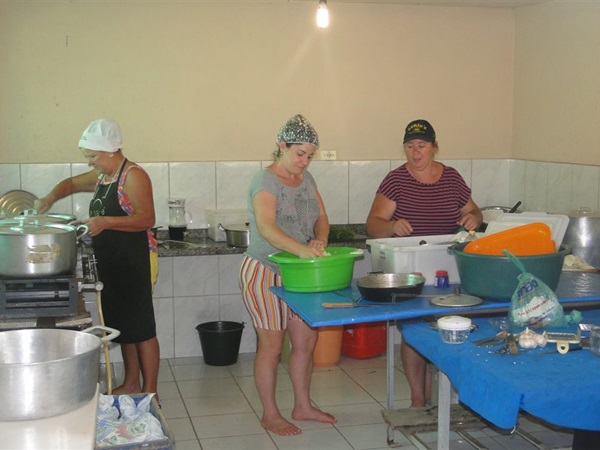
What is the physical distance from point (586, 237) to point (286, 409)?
1861 millimetres

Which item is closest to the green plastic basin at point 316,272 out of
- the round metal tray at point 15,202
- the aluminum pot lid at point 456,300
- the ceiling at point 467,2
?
the aluminum pot lid at point 456,300

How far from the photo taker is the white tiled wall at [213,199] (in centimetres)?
538

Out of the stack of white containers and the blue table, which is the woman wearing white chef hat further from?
the stack of white containers

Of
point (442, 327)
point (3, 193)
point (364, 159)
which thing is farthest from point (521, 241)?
point (3, 193)

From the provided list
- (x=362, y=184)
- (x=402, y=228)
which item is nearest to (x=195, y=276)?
(x=362, y=184)

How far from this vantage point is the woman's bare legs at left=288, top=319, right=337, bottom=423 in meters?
4.09

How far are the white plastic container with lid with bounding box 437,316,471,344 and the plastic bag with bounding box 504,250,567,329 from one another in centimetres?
22

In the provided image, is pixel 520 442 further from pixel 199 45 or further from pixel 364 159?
pixel 199 45

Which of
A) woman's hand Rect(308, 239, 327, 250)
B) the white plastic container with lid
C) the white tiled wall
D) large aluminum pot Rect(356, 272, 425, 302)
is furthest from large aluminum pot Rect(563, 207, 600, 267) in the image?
the white plastic container with lid

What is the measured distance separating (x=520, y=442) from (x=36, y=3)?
392cm

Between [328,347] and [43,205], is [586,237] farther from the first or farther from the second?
[43,205]

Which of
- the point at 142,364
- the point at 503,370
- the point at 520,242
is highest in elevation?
the point at 520,242

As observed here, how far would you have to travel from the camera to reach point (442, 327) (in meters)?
2.92

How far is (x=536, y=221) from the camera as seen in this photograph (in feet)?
12.1
